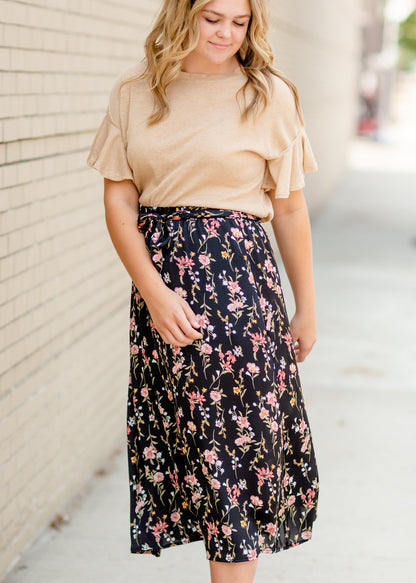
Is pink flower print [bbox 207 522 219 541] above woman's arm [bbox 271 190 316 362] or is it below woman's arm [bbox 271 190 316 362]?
below

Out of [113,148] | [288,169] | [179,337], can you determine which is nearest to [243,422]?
[179,337]

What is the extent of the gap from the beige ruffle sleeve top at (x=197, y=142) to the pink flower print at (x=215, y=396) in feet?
1.58

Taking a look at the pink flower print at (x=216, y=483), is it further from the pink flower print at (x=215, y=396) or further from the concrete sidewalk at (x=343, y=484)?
the concrete sidewalk at (x=343, y=484)

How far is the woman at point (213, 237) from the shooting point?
2.35m

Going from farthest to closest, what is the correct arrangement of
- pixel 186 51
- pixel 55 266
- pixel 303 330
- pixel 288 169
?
pixel 55 266 < pixel 303 330 < pixel 288 169 < pixel 186 51

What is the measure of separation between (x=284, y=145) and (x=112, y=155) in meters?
0.45

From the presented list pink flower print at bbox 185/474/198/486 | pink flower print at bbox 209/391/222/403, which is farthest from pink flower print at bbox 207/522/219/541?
pink flower print at bbox 209/391/222/403

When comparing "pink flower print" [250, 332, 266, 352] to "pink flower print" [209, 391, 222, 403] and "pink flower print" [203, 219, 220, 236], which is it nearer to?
"pink flower print" [209, 391, 222, 403]

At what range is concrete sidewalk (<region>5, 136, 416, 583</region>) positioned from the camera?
3357 mm

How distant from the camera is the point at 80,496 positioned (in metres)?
3.93

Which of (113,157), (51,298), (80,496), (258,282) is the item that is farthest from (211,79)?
(80,496)

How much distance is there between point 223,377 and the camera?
2.38 meters

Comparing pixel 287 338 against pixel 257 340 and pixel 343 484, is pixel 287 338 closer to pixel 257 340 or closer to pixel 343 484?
pixel 257 340

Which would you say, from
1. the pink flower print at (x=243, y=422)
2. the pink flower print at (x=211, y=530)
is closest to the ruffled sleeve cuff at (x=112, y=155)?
the pink flower print at (x=243, y=422)
